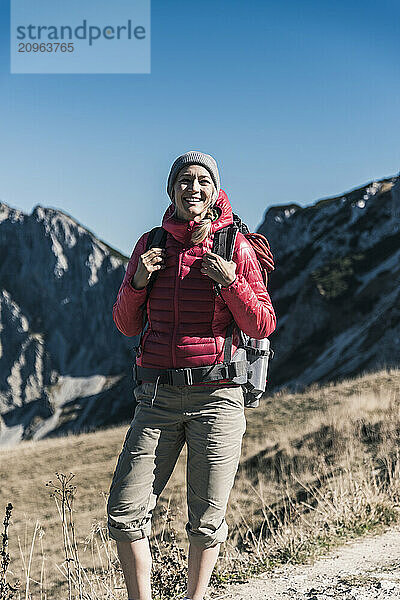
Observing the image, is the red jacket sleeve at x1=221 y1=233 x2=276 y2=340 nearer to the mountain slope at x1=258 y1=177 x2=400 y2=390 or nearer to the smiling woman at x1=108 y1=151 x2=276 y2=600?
the smiling woman at x1=108 y1=151 x2=276 y2=600

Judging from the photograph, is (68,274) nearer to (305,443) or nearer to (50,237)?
(50,237)

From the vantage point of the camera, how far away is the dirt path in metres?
4.00

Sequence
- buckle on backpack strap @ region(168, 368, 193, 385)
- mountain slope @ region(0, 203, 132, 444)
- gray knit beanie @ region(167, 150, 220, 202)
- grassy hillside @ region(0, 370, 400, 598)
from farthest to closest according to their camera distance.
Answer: mountain slope @ region(0, 203, 132, 444), grassy hillside @ region(0, 370, 400, 598), gray knit beanie @ region(167, 150, 220, 202), buckle on backpack strap @ region(168, 368, 193, 385)

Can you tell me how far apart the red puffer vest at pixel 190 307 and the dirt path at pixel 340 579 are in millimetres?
1836

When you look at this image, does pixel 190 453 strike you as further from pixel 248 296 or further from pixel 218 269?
pixel 218 269

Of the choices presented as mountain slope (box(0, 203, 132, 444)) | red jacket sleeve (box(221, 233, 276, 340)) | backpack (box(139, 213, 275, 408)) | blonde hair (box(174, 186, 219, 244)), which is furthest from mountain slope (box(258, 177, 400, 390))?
mountain slope (box(0, 203, 132, 444))

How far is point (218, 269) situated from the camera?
10.5 feet

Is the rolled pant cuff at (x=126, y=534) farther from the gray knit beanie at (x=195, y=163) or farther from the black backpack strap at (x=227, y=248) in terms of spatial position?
the gray knit beanie at (x=195, y=163)

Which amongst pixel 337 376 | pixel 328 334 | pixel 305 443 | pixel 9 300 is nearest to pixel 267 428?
pixel 305 443

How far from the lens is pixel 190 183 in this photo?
11.6 ft

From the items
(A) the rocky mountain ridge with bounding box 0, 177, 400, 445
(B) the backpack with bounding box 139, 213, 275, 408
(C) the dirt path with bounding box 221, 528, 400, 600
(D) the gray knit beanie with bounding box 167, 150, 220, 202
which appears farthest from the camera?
(A) the rocky mountain ridge with bounding box 0, 177, 400, 445

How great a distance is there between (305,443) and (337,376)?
2723 cm

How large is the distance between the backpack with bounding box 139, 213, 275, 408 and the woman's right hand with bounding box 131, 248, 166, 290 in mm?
94

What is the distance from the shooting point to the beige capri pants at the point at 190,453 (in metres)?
3.33
